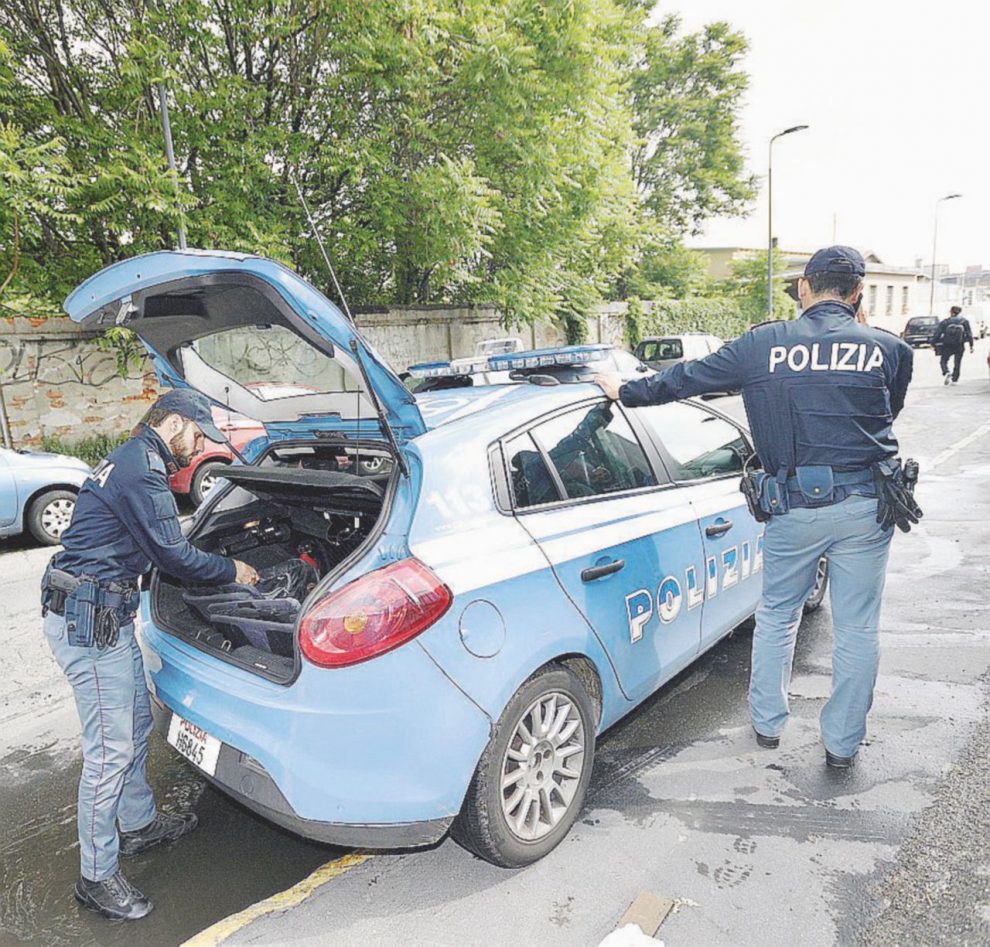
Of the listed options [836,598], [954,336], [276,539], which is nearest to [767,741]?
[836,598]

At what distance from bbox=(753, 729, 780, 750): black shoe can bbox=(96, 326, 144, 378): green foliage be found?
35.5 feet

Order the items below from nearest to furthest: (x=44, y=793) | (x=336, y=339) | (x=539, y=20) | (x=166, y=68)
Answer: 1. (x=336, y=339)
2. (x=44, y=793)
3. (x=166, y=68)
4. (x=539, y=20)

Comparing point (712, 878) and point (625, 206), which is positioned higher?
point (625, 206)

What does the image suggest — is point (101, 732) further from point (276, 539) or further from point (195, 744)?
point (276, 539)

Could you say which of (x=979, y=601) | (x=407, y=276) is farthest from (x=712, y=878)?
(x=407, y=276)

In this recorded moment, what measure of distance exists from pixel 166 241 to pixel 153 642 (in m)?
10.0

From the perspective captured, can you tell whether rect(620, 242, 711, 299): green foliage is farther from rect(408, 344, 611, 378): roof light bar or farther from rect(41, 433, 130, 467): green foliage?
rect(408, 344, 611, 378): roof light bar

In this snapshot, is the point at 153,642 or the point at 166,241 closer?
the point at 153,642

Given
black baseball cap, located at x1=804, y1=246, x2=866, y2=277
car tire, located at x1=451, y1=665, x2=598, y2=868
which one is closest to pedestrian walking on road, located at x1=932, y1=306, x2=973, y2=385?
black baseball cap, located at x1=804, y1=246, x2=866, y2=277

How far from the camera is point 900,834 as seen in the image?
2.56 meters

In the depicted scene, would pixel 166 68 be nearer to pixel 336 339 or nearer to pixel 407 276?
pixel 407 276

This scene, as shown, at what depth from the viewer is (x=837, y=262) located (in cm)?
288

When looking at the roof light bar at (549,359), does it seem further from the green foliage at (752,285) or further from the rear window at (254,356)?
the green foliage at (752,285)

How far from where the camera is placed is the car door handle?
2574 millimetres
